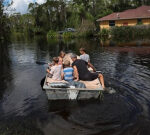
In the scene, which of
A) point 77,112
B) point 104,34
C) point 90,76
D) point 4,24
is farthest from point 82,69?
point 4,24

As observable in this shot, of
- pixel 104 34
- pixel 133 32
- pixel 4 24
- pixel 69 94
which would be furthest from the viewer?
pixel 104 34

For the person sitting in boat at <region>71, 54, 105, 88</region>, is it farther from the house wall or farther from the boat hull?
the house wall

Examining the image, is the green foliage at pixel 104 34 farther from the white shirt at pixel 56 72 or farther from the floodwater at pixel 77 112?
the white shirt at pixel 56 72

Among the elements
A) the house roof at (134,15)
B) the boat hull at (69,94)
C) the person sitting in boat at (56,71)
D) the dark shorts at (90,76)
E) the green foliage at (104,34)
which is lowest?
the boat hull at (69,94)

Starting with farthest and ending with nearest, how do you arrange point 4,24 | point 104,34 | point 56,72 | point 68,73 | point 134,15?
point 104,34 < point 134,15 < point 4,24 < point 56,72 < point 68,73

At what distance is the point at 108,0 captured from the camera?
177 feet

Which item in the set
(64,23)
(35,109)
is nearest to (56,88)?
(35,109)

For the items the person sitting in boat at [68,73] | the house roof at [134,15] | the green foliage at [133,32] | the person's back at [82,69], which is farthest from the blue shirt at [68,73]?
the house roof at [134,15]

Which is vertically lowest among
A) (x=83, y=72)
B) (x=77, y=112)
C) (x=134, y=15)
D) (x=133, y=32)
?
(x=77, y=112)

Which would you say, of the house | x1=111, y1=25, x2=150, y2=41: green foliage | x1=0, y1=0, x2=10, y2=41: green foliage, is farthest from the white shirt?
the house

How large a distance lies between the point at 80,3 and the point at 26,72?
46814 millimetres

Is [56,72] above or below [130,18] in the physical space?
below

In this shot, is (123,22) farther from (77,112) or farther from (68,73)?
(77,112)

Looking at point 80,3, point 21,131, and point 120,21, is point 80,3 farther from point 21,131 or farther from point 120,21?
point 21,131
